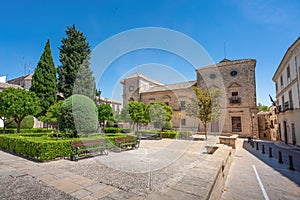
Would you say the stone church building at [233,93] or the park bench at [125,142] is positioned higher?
the stone church building at [233,93]

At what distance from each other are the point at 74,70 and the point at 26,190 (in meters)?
22.1

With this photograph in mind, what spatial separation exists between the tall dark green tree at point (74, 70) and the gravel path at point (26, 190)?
63.0ft

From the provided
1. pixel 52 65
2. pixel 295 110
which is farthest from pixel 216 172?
pixel 52 65

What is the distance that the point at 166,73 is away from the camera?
7.66 m

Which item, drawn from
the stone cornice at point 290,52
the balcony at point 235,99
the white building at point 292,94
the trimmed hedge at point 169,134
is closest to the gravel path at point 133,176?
the trimmed hedge at point 169,134

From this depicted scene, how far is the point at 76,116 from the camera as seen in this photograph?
8383mm

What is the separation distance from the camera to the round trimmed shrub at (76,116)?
332 inches

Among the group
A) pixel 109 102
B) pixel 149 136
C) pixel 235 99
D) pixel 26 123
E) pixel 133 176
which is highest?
pixel 109 102

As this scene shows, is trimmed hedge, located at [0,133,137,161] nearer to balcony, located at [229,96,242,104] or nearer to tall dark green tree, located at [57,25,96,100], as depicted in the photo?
tall dark green tree, located at [57,25,96,100]

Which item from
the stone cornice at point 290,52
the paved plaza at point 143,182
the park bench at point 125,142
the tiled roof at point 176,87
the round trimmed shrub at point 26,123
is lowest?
the paved plaza at point 143,182

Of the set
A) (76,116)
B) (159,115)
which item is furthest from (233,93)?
(76,116)

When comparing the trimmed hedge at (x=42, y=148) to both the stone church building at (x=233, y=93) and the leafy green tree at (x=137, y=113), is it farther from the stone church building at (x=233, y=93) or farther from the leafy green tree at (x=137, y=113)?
the stone church building at (x=233, y=93)

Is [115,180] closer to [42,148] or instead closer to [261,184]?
[42,148]

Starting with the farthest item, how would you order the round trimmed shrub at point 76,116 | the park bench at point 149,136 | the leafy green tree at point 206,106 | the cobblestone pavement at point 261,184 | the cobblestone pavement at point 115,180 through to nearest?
the park bench at point 149,136, the leafy green tree at point 206,106, the round trimmed shrub at point 76,116, the cobblestone pavement at point 261,184, the cobblestone pavement at point 115,180
